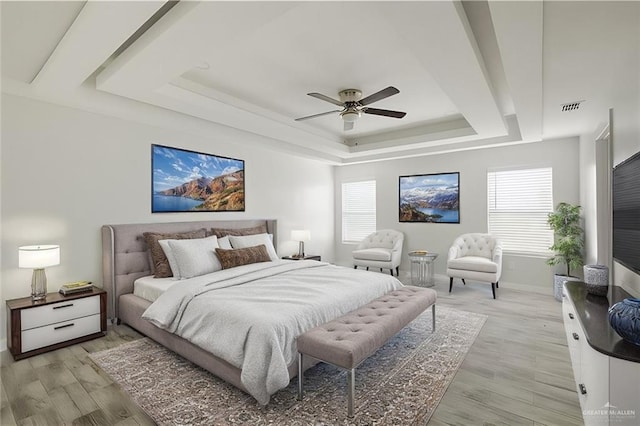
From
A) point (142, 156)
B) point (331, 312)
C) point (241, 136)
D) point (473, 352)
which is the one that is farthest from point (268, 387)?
point (241, 136)

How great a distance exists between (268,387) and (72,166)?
320 cm

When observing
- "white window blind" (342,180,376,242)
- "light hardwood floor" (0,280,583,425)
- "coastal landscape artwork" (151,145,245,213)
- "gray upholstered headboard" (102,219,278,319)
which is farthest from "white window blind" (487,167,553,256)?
"gray upholstered headboard" (102,219,278,319)

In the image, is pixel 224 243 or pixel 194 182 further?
pixel 194 182

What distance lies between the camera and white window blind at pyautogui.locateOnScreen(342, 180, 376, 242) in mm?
7105

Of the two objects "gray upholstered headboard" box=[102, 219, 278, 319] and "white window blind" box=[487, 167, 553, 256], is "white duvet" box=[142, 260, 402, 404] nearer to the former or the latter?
"gray upholstered headboard" box=[102, 219, 278, 319]

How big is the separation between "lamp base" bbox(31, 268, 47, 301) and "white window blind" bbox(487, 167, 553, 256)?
624 centimetres

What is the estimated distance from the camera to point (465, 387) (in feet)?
7.89

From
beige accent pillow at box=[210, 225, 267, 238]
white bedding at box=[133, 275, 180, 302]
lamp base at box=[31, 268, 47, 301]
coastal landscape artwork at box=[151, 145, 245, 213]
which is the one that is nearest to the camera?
lamp base at box=[31, 268, 47, 301]

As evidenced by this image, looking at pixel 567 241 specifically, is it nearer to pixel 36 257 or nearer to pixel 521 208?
pixel 521 208

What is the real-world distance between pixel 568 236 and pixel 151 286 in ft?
18.3

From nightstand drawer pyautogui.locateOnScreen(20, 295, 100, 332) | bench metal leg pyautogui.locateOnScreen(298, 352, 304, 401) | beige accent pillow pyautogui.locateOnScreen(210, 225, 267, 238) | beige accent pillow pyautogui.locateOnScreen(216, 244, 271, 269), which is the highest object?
beige accent pillow pyautogui.locateOnScreen(210, 225, 267, 238)

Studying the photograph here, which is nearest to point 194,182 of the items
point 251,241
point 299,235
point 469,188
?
point 251,241

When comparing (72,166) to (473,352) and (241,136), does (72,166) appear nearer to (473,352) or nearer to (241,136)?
(241,136)

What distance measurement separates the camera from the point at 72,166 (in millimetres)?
3430
